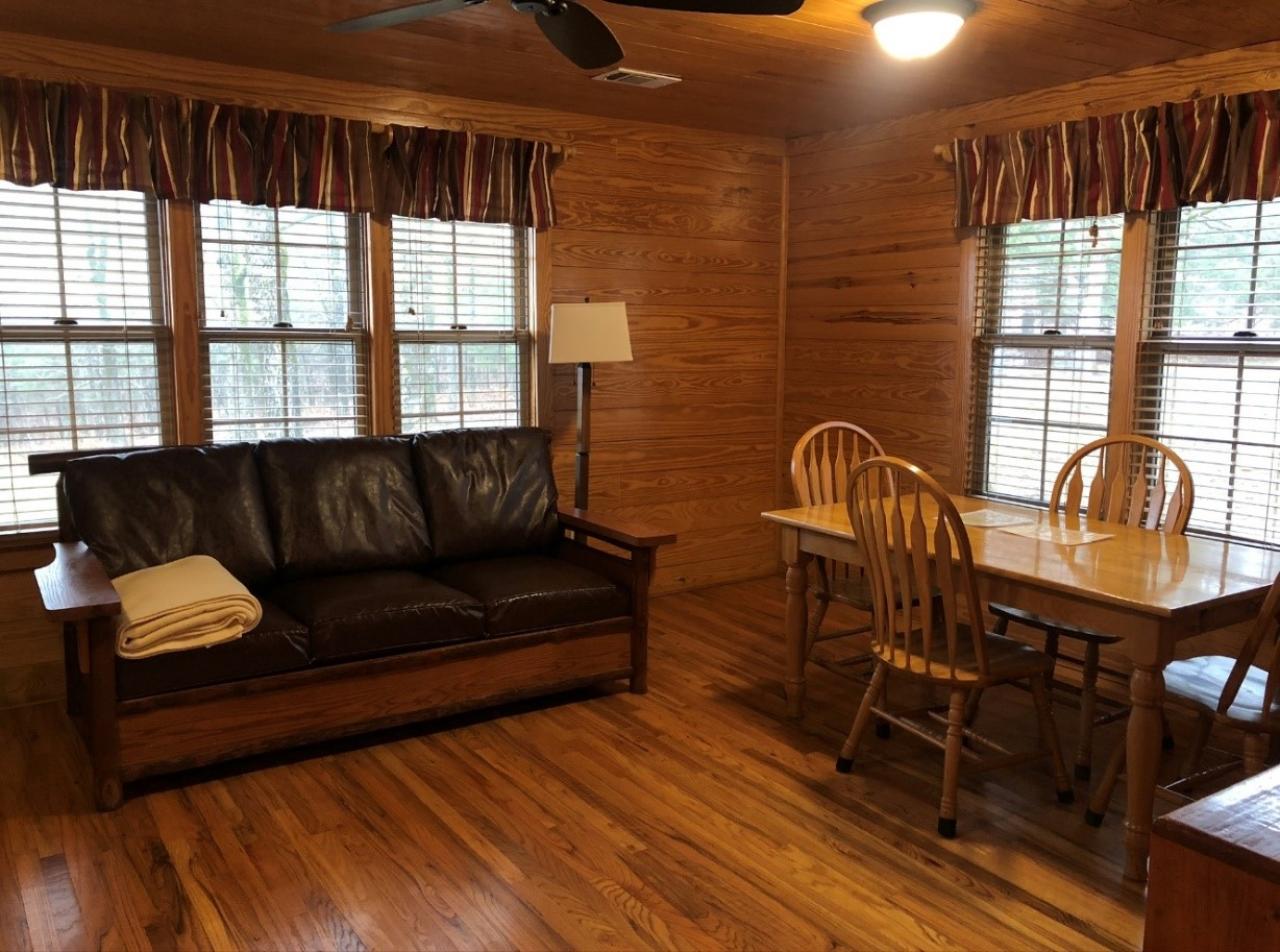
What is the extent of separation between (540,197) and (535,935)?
312 centimetres

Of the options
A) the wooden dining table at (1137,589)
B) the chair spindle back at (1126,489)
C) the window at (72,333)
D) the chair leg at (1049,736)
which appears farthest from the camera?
the window at (72,333)

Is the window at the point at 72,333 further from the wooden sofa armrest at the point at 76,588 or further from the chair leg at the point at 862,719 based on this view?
the chair leg at the point at 862,719

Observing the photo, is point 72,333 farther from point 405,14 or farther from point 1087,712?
point 1087,712

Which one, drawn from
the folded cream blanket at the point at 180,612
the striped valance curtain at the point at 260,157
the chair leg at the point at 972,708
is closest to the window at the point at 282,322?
the striped valance curtain at the point at 260,157

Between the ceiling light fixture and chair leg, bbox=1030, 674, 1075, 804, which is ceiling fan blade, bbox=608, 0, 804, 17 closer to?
the ceiling light fixture

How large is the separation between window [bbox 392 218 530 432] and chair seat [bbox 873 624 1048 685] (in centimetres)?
230

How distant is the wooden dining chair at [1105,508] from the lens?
3135 mm

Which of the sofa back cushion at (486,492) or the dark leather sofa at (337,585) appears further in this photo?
the sofa back cushion at (486,492)

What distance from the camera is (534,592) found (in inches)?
140

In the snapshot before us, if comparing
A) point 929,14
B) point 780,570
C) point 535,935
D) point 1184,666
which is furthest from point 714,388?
point 535,935

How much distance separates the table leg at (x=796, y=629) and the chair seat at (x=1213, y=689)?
44.2 inches

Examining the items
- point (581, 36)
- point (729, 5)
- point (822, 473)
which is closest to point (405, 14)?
point (581, 36)

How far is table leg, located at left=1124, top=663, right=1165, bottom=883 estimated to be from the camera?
2512 millimetres

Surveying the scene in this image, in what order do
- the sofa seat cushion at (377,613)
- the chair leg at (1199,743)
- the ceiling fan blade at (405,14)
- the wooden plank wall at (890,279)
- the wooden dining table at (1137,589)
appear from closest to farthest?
1. the wooden dining table at (1137,589)
2. the ceiling fan blade at (405,14)
3. the chair leg at (1199,743)
4. the sofa seat cushion at (377,613)
5. the wooden plank wall at (890,279)
